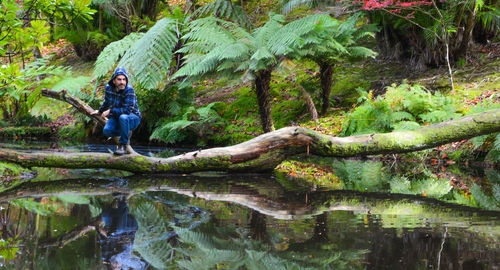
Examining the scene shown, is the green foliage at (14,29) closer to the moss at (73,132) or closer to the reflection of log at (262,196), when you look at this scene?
the reflection of log at (262,196)

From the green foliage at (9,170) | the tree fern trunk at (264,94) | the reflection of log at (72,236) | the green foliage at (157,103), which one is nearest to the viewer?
the reflection of log at (72,236)

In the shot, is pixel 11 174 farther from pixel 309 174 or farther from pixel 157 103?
pixel 157 103

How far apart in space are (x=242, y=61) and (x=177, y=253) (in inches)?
185

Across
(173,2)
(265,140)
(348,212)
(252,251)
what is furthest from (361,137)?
(173,2)

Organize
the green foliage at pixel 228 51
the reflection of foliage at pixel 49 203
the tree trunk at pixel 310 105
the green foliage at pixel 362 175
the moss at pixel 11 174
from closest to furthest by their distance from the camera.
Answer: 1. the reflection of foliage at pixel 49 203
2. the green foliage at pixel 362 175
3. the moss at pixel 11 174
4. the green foliage at pixel 228 51
5. the tree trunk at pixel 310 105

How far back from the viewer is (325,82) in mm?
7727

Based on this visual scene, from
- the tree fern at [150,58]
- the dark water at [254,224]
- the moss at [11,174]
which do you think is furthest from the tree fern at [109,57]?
the dark water at [254,224]

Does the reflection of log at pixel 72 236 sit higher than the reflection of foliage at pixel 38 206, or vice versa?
the reflection of log at pixel 72 236

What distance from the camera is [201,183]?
15.6 ft

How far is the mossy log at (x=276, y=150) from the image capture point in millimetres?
4777

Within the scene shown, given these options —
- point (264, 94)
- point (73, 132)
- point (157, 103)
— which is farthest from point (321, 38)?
point (73, 132)

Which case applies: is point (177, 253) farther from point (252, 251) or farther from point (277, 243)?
point (277, 243)

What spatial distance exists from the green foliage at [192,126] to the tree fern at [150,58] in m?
0.90

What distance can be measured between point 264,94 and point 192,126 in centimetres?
197
